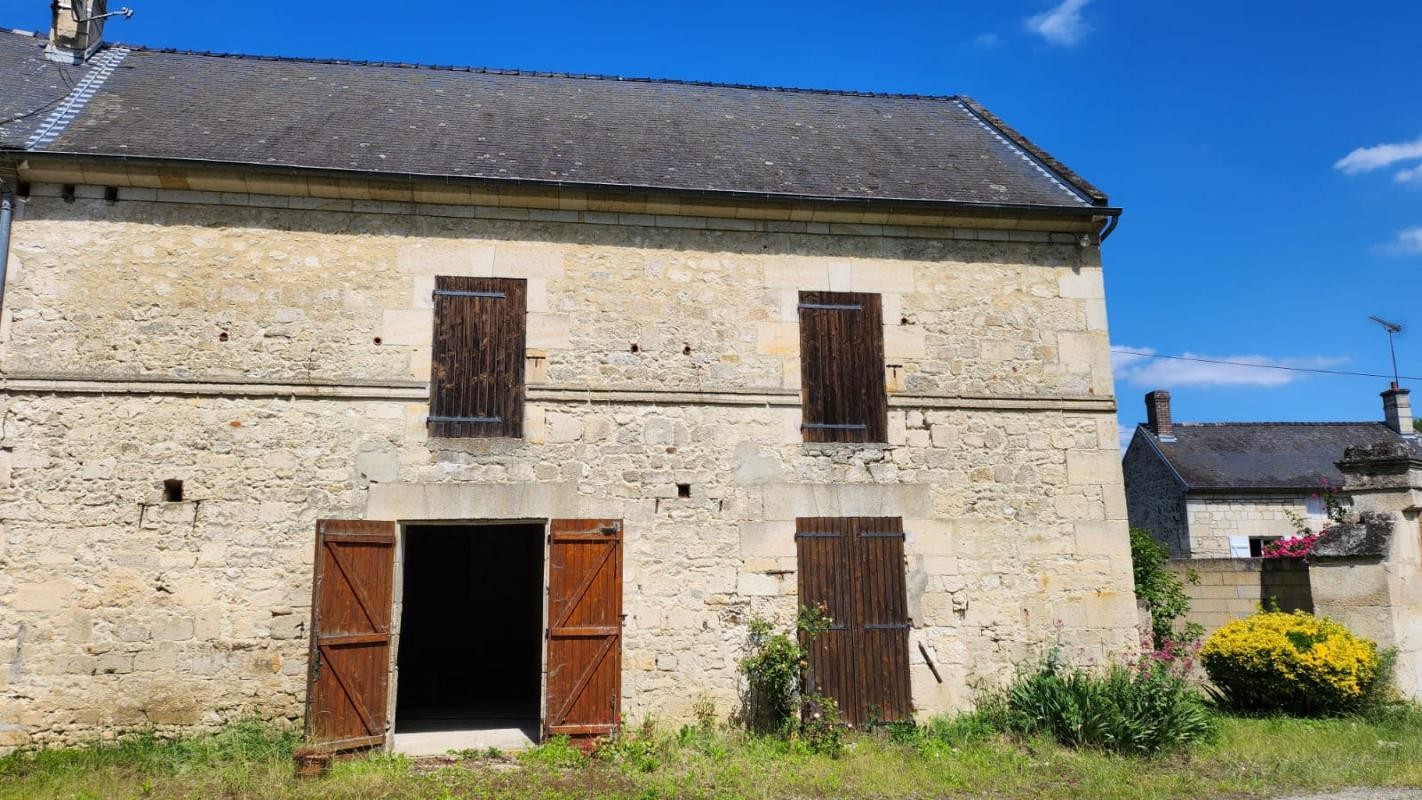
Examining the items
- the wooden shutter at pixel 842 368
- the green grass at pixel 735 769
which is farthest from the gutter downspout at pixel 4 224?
the wooden shutter at pixel 842 368

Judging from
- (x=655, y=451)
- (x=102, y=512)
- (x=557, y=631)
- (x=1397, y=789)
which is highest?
(x=655, y=451)

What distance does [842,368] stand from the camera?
8.05m

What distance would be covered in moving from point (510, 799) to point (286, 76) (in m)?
8.42

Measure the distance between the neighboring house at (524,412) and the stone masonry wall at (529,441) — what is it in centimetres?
3

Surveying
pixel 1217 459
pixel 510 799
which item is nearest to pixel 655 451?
pixel 510 799

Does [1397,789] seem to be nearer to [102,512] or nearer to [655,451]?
[655,451]

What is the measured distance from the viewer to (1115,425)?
836 cm

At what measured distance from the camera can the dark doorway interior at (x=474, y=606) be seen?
10.7 metres

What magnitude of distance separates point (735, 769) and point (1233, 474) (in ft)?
54.9

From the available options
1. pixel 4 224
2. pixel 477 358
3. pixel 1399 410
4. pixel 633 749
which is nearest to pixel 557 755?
pixel 633 749

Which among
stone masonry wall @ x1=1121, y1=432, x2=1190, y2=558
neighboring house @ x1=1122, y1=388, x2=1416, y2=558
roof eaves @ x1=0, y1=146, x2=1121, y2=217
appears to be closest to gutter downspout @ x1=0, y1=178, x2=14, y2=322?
roof eaves @ x1=0, y1=146, x2=1121, y2=217

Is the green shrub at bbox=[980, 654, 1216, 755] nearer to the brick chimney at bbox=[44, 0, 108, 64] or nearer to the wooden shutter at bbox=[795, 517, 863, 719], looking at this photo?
the wooden shutter at bbox=[795, 517, 863, 719]

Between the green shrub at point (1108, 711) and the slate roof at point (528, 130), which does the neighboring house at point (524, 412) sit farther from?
the green shrub at point (1108, 711)

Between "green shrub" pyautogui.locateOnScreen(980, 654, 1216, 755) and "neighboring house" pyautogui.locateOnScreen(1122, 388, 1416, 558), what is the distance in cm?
1205
